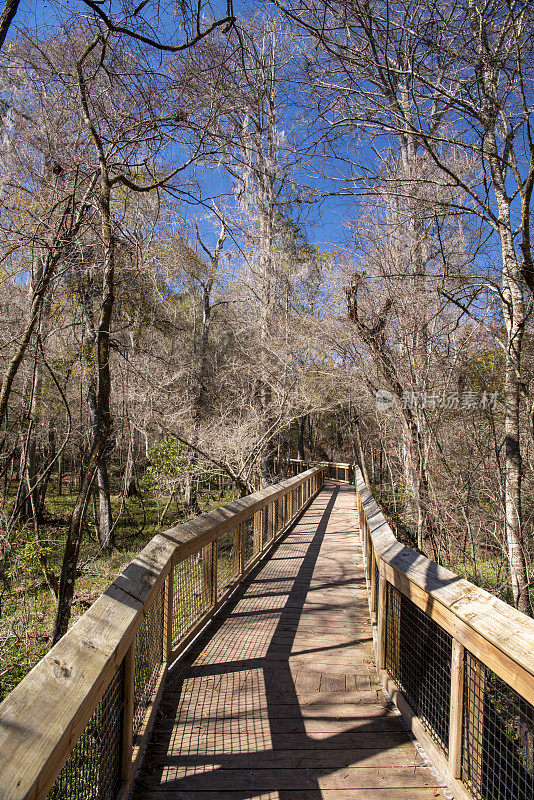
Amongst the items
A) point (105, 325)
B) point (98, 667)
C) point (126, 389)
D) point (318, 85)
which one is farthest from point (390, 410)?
point (126, 389)

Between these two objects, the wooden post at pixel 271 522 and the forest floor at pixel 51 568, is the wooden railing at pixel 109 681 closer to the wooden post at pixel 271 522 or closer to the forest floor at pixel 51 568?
the forest floor at pixel 51 568

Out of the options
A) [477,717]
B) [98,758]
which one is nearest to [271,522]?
[477,717]

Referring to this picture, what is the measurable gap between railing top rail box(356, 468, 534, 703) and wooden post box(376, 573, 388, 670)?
0.36 meters

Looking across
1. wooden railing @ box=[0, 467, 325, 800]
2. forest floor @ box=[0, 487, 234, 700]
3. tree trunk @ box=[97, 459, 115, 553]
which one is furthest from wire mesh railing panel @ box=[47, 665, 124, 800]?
tree trunk @ box=[97, 459, 115, 553]

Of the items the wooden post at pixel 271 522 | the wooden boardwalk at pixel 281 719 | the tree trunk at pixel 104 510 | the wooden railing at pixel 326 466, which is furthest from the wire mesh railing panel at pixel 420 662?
the wooden railing at pixel 326 466

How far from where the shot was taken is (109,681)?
5.97ft

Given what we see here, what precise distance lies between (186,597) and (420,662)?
1.89m

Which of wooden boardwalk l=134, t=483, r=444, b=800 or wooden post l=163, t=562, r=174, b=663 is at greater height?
wooden post l=163, t=562, r=174, b=663

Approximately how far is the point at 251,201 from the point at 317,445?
2761cm

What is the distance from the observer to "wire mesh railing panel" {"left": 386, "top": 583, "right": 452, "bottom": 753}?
2809mm

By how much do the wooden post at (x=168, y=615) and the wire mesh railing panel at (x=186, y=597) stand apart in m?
0.15

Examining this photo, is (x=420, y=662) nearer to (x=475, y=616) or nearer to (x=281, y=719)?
(x=281, y=719)

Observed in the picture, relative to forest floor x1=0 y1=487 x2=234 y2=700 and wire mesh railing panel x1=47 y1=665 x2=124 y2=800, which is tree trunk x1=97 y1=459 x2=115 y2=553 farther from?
wire mesh railing panel x1=47 y1=665 x2=124 y2=800

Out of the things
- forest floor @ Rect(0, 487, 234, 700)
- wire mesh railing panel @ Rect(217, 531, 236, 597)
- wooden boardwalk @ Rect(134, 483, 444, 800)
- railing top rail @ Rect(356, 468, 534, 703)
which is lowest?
forest floor @ Rect(0, 487, 234, 700)
